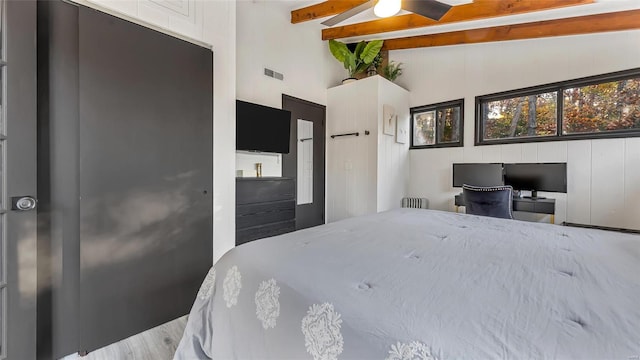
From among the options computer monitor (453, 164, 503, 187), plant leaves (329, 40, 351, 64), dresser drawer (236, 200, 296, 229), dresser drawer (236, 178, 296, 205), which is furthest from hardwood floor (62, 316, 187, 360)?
plant leaves (329, 40, 351, 64)

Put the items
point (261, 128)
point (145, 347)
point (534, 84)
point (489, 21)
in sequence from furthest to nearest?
1. point (534, 84)
2. point (489, 21)
3. point (261, 128)
4. point (145, 347)

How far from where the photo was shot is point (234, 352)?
1031mm

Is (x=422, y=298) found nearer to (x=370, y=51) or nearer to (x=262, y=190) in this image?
(x=262, y=190)

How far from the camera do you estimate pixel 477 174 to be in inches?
154

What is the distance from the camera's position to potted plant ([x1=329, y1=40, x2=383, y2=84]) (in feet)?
13.5

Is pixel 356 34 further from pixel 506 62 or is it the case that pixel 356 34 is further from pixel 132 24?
pixel 132 24

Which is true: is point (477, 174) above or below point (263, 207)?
above

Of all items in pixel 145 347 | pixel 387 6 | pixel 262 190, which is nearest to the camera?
pixel 145 347

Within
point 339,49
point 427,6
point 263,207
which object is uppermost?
point 339,49

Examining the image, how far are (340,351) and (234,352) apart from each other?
539mm

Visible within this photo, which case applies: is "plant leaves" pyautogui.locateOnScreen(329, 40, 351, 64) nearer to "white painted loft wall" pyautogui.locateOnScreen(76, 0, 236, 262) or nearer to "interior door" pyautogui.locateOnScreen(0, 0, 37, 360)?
"white painted loft wall" pyautogui.locateOnScreen(76, 0, 236, 262)

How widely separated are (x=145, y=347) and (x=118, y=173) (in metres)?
1.09

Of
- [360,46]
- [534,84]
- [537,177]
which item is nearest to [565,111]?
[534,84]

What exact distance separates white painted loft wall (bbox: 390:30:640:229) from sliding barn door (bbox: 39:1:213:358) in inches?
143
